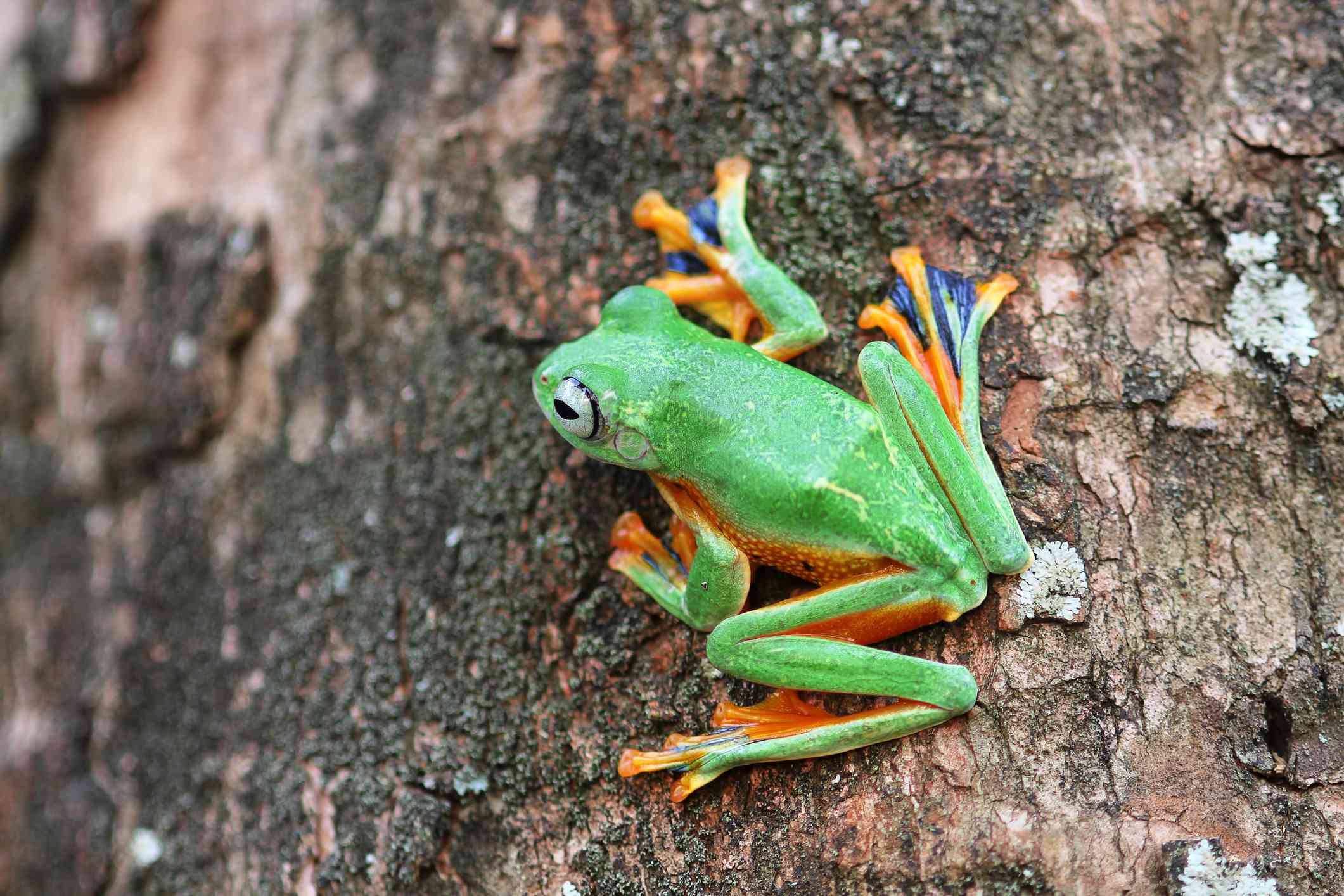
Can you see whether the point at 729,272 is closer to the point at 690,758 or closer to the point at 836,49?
the point at 836,49

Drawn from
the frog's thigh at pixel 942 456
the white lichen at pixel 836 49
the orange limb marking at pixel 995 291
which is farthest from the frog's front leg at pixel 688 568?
the white lichen at pixel 836 49

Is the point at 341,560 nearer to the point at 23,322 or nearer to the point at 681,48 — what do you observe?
the point at 681,48

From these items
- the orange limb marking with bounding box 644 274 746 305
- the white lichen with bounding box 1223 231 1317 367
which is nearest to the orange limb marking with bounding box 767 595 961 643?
the orange limb marking with bounding box 644 274 746 305

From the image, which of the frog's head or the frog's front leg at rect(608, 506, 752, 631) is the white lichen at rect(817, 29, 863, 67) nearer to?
the frog's head

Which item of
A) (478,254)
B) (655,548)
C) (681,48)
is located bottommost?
(655,548)

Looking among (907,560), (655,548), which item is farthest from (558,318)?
(907,560)

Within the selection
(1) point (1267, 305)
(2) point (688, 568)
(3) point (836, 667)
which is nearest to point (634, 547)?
(2) point (688, 568)

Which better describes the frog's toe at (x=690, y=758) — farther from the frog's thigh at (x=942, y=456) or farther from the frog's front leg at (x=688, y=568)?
the frog's thigh at (x=942, y=456)
